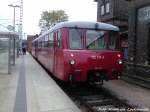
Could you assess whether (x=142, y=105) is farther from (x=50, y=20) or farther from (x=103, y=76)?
(x=50, y=20)

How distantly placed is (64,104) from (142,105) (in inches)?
112

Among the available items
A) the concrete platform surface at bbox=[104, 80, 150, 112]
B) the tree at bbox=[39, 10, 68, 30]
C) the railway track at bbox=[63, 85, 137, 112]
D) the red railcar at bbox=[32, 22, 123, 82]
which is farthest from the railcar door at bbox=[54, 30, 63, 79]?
the tree at bbox=[39, 10, 68, 30]

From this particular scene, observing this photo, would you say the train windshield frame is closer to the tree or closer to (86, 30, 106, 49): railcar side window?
(86, 30, 106, 49): railcar side window

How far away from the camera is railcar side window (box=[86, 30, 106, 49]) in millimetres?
12445

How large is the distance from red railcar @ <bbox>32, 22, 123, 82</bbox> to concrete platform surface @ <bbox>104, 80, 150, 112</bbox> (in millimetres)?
854

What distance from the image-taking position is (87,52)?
39.5ft

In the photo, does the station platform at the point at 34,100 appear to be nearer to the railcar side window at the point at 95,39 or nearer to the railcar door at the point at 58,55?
the railcar door at the point at 58,55

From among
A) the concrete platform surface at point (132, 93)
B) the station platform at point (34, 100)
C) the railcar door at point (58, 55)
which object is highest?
the railcar door at point (58, 55)

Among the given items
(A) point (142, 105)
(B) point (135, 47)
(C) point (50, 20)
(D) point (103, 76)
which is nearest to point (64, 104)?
(A) point (142, 105)

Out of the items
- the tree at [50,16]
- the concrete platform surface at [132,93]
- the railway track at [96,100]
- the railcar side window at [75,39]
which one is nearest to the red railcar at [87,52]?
the railcar side window at [75,39]

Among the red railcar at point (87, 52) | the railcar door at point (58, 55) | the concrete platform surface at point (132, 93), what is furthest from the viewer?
the railcar door at point (58, 55)

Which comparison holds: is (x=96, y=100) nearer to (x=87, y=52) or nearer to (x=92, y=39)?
(x=87, y=52)

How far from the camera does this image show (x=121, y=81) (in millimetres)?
16844

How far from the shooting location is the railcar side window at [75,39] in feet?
40.1
